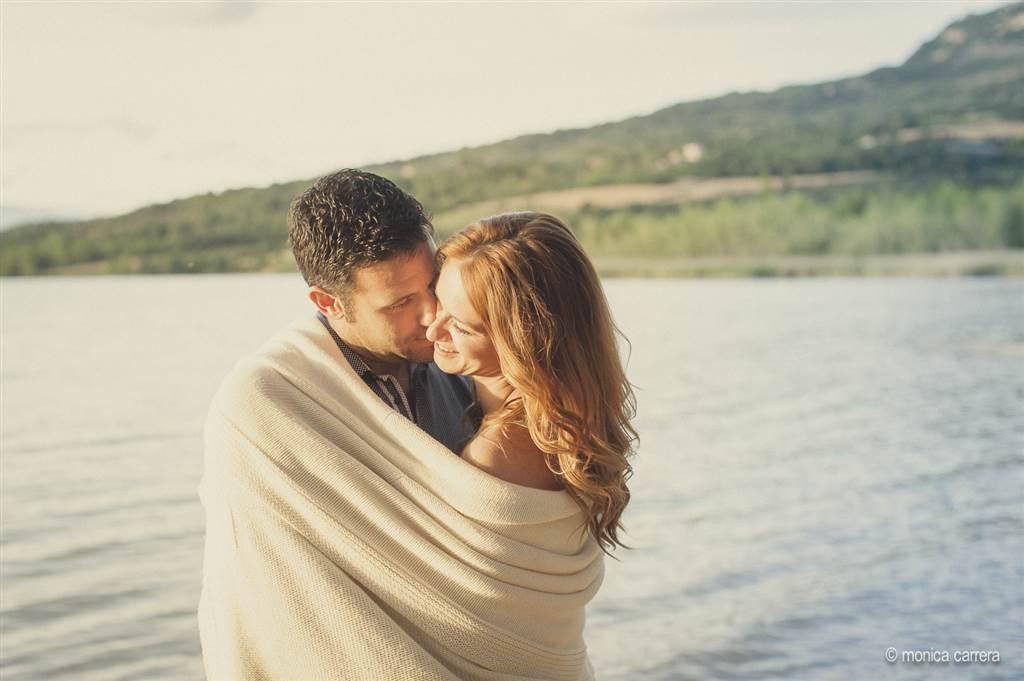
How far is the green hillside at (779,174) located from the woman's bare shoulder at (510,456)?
1974 cm

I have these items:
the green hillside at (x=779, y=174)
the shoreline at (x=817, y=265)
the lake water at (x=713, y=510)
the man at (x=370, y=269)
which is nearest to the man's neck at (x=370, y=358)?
the man at (x=370, y=269)

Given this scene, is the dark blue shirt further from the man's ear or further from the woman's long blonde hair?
the woman's long blonde hair

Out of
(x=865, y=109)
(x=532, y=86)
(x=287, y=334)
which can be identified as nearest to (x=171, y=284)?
(x=532, y=86)

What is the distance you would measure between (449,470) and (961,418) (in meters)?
8.60

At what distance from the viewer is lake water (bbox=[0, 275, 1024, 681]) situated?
15.0 ft

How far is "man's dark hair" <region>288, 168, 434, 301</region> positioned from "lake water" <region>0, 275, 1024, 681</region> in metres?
2.70

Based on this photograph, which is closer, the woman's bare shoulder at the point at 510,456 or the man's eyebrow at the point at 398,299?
the woman's bare shoulder at the point at 510,456

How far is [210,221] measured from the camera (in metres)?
18.1

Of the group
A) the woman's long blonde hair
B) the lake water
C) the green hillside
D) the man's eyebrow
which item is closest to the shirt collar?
the man's eyebrow

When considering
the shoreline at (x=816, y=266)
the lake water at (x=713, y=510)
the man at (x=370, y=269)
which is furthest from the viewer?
the shoreline at (x=816, y=266)

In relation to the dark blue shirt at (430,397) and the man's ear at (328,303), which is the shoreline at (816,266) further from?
the man's ear at (328,303)

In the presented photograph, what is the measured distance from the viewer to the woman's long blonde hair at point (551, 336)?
1794mm

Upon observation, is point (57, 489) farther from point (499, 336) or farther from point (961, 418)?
point (961, 418)

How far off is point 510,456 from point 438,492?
0.13 meters
